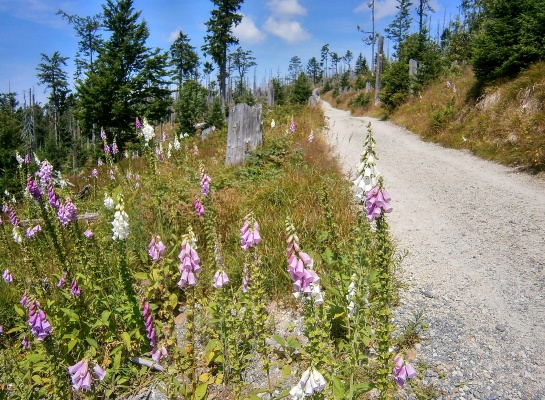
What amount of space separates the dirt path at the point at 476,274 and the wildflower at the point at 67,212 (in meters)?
3.49

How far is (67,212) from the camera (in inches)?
142

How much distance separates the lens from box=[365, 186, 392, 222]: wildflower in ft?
Answer: 6.29

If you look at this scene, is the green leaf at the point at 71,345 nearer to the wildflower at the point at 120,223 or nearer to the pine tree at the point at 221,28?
the wildflower at the point at 120,223

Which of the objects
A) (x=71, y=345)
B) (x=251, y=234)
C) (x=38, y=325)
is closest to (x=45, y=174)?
(x=71, y=345)

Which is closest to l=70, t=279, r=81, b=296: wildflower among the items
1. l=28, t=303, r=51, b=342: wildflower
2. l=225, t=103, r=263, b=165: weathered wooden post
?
l=28, t=303, r=51, b=342: wildflower

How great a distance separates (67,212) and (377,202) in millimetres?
3234

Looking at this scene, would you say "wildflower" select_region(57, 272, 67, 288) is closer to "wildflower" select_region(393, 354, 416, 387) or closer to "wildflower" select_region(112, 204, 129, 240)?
"wildflower" select_region(112, 204, 129, 240)

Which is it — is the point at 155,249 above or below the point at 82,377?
above

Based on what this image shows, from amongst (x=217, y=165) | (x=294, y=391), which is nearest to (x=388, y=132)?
(x=217, y=165)

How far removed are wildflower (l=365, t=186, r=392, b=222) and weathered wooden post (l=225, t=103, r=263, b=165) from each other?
21.0 feet

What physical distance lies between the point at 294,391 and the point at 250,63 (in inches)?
2893

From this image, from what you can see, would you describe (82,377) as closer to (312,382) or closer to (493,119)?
(312,382)

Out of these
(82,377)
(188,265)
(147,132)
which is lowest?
(82,377)

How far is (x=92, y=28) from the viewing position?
3822 centimetres
